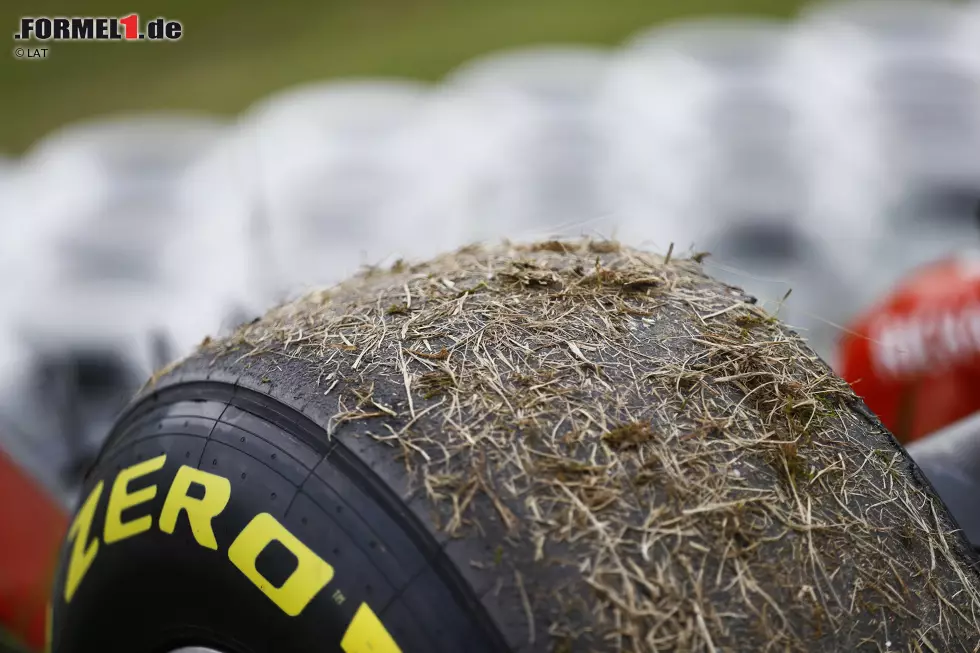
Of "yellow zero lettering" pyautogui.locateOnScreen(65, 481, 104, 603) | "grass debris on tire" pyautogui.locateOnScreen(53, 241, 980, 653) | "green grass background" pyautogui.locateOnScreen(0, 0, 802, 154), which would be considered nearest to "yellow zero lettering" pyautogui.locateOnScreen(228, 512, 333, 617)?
"grass debris on tire" pyautogui.locateOnScreen(53, 241, 980, 653)

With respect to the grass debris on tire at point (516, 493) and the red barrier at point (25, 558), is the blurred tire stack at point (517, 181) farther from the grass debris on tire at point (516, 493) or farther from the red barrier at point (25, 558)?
the grass debris on tire at point (516, 493)

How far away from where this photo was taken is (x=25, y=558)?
13.1ft

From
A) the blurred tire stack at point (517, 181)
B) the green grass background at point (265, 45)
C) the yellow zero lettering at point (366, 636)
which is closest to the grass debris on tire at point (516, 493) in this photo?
the yellow zero lettering at point (366, 636)

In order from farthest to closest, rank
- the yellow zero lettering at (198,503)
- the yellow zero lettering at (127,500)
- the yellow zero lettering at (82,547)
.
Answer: the yellow zero lettering at (82,547), the yellow zero lettering at (127,500), the yellow zero lettering at (198,503)

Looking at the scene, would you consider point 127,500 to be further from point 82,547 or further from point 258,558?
point 258,558

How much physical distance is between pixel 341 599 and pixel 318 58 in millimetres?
18398

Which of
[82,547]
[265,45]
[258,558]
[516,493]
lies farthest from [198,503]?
[265,45]

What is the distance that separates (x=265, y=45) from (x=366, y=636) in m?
19.5

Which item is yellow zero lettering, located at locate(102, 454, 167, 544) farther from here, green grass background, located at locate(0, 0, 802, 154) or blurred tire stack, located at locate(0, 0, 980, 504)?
green grass background, located at locate(0, 0, 802, 154)

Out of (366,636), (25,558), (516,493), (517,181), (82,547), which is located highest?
(516,493)

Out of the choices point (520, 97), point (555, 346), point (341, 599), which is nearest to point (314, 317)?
point (555, 346)

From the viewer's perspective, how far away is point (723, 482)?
179 cm

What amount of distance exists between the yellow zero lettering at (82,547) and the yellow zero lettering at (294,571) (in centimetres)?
50

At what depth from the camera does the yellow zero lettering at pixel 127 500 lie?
6.64 feet
